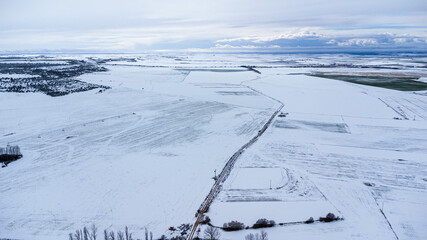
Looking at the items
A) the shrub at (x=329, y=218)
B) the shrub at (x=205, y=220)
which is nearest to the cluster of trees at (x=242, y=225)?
the shrub at (x=205, y=220)

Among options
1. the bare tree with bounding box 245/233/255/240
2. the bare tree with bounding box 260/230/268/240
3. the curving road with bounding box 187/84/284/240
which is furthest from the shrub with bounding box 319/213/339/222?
the curving road with bounding box 187/84/284/240

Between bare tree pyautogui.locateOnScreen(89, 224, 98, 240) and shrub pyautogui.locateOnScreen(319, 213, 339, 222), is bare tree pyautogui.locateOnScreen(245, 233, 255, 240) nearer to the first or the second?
shrub pyautogui.locateOnScreen(319, 213, 339, 222)

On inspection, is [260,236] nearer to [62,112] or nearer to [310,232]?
[310,232]

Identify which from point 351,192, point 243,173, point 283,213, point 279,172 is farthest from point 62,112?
point 351,192

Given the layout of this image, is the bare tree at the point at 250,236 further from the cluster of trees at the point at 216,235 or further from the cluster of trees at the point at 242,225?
the cluster of trees at the point at 242,225

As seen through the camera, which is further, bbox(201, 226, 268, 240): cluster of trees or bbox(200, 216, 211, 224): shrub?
bbox(200, 216, 211, 224): shrub
